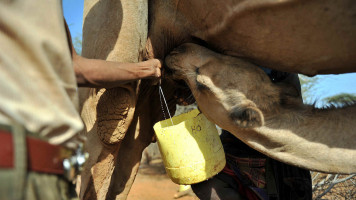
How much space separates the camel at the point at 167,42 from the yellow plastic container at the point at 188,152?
32 cm

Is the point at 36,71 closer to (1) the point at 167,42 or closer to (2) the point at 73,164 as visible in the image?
(2) the point at 73,164

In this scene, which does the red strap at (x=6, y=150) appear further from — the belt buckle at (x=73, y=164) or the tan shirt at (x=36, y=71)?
the belt buckle at (x=73, y=164)

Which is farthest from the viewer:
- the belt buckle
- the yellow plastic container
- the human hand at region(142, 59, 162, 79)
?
the yellow plastic container

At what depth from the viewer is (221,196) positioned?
6.64 feet

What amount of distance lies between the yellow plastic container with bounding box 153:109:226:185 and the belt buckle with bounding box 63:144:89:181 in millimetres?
856

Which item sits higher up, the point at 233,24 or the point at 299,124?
the point at 233,24

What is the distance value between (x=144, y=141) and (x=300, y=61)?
1395 mm

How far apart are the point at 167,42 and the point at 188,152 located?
0.64 meters

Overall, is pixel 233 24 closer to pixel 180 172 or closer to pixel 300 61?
pixel 300 61

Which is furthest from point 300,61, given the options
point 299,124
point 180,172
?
point 180,172

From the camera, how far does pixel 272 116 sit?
4.68 ft

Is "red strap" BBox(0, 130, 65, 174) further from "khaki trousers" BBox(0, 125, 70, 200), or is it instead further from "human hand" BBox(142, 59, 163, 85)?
"human hand" BBox(142, 59, 163, 85)

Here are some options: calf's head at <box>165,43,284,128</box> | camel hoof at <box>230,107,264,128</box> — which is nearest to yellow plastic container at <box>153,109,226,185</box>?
calf's head at <box>165,43,284,128</box>

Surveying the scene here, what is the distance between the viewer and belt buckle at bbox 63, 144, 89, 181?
87cm
